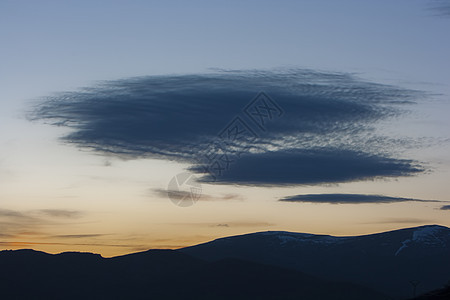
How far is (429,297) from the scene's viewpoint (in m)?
136
